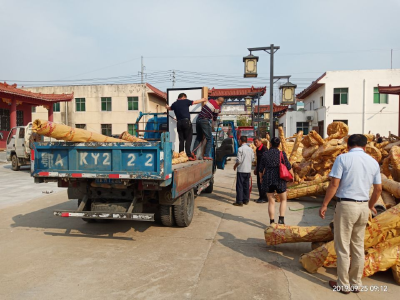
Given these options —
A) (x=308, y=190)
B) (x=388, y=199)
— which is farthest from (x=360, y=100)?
(x=388, y=199)

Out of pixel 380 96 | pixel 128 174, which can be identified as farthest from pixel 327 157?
pixel 380 96

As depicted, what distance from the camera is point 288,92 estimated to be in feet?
36.9

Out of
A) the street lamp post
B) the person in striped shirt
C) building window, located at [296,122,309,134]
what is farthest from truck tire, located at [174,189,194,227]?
building window, located at [296,122,309,134]

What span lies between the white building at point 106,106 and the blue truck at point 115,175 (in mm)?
24187

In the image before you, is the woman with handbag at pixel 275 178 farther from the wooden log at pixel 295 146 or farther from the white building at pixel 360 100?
the white building at pixel 360 100

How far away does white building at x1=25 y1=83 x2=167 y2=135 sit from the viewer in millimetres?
29184

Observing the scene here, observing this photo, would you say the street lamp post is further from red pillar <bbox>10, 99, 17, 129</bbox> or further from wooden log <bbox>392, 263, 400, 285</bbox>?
red pillar <bbox>10, 99, 17, 129</bbox>

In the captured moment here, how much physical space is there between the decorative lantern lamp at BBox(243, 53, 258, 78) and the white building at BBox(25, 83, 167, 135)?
19253 mm

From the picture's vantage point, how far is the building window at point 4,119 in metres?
22.1

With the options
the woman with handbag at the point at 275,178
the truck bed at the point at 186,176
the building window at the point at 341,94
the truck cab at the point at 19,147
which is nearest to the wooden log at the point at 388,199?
the woman with handbag at the point at 275,178

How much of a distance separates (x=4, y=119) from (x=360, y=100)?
89.1 ft

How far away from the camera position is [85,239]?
199 inches

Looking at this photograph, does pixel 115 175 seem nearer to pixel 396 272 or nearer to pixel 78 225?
pixel 78 225

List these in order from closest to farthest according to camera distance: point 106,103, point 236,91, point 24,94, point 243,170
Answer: point 243,170
point 24,94
point 236,91
point 106,103
